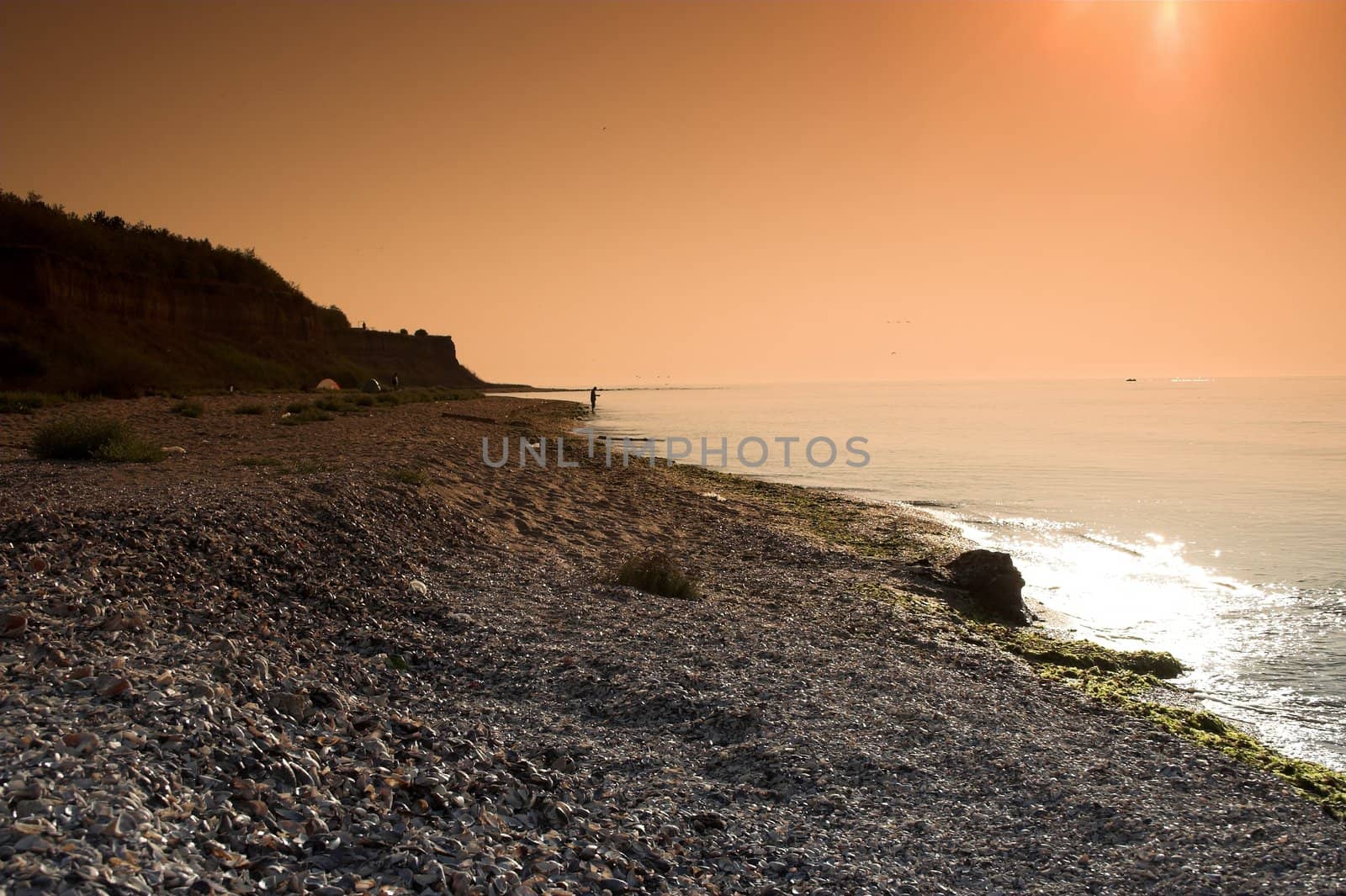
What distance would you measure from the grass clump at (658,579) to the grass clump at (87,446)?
891 centimetres

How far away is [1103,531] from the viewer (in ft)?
58.0

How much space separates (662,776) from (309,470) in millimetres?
9715

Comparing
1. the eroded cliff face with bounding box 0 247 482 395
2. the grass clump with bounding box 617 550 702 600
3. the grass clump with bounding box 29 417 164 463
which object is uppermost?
the eroded cliff face with bounding box 0 247 482 395

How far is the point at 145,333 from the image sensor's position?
148 ft

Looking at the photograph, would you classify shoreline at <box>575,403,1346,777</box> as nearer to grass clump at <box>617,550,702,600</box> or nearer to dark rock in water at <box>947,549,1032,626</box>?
dark rock in water at <box>947,549,1032,626</box>

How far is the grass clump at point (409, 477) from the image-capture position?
1275cm

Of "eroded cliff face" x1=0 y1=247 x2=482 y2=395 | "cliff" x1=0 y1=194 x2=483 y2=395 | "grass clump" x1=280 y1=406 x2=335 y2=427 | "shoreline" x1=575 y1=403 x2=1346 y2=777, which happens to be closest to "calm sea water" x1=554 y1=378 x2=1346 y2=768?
"shoreline" x1=575 y1=403 x2=1346 y2=777

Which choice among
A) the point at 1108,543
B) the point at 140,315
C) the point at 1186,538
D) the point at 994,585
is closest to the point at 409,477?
the point at 994,585

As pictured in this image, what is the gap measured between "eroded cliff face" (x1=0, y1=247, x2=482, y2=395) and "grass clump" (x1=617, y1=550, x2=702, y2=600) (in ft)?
91.5

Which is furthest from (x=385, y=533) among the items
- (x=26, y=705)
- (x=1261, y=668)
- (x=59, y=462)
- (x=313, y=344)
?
(x=313, y=344)

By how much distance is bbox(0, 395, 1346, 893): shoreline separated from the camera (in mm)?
3848

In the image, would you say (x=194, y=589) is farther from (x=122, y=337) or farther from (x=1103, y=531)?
(x=122, y=337)

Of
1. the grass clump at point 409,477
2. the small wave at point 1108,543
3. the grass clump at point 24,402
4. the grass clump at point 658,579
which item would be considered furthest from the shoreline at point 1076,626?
the grass clump at point 24,402

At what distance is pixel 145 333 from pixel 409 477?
42.1 m
